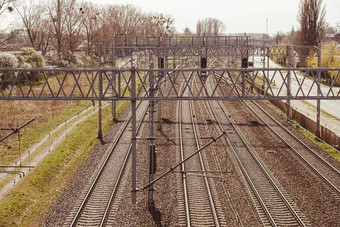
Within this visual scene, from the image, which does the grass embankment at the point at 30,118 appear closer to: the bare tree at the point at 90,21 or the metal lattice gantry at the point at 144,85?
the metal lattice gantry at the point at 144,85

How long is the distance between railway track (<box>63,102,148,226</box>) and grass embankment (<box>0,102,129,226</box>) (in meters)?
1.34

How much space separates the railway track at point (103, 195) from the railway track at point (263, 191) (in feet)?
18.6

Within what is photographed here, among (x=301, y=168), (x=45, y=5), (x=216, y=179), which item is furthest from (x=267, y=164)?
(x=45, y=5)

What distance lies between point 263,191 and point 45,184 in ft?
33.7

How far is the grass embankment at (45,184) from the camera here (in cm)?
1520

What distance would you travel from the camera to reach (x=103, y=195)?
16578mm

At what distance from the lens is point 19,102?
3588cm

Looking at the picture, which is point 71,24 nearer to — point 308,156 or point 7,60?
point 7,60

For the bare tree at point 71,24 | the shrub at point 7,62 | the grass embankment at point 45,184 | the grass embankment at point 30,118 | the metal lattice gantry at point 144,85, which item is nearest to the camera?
the metal lattice gantry at point 144,85

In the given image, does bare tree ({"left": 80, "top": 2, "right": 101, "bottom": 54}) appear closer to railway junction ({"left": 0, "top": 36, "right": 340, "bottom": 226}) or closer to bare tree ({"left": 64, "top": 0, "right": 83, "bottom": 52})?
bare tree ({"left": 64, "top": 0, "right": 83, "bottom": 52})

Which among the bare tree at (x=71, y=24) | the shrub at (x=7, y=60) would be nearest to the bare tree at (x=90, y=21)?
the bare tree at (x=71, y=24)

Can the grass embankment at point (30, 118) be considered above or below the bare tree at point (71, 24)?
below

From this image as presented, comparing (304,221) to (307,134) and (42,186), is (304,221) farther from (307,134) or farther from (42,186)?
(307,134)

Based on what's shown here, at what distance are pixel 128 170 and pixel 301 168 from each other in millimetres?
8825
